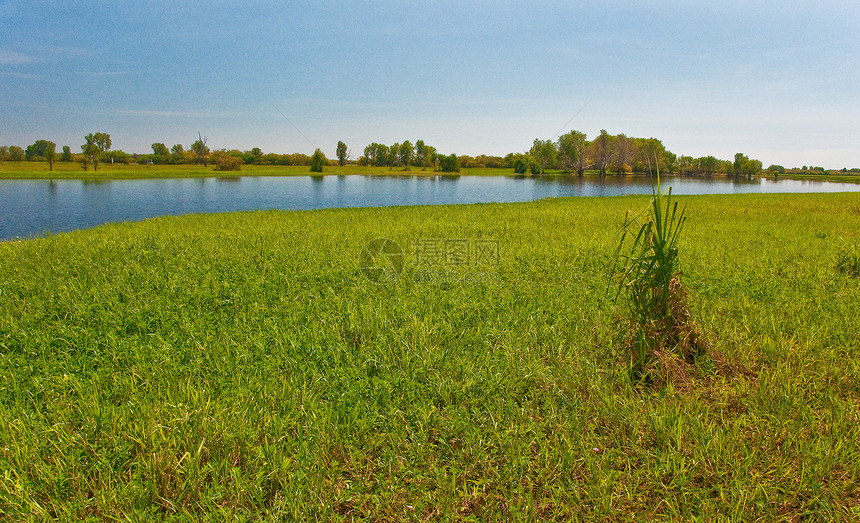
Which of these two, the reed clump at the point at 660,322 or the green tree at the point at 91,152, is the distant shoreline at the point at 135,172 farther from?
the reed clump at the point at 660,322

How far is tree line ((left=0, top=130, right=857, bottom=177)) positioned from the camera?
83875 millimetres

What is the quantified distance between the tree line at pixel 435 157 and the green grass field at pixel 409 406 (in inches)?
2825

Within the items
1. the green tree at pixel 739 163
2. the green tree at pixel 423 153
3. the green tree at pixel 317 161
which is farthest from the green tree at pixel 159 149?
the green tree at pixel 739 163

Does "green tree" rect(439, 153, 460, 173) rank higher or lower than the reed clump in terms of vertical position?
higher

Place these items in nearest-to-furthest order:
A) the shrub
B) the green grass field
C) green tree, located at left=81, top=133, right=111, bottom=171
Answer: the green grass field < the shrub < green tree, located at left=81, top=133, right=111, bottom=171

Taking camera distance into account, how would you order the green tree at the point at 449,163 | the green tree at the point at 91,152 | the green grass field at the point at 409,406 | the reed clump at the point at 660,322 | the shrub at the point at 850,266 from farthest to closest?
the green tree at the point at 449,163, the green tree at the point at 91,152, the shrub at the point at 850,266, the reed clump at the point at 660,322, the green grass field at the point at 409,406

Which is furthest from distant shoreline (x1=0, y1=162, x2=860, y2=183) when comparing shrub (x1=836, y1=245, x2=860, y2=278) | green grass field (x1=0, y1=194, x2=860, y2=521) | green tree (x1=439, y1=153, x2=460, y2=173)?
shrub (x1=836, y1=245, x2=860, y2=278)

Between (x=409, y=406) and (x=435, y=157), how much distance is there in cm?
12117

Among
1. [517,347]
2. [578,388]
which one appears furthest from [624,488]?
[517,347]

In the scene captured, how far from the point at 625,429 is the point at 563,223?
1230 cm

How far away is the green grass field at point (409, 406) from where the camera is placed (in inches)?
87.9

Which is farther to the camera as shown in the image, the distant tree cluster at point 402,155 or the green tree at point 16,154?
the distant tree cluster at point 402,155

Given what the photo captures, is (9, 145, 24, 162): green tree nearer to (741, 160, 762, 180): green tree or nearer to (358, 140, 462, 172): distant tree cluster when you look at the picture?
(358, 140, 462, 172): distant tree cluster

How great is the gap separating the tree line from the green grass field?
71.8 m
